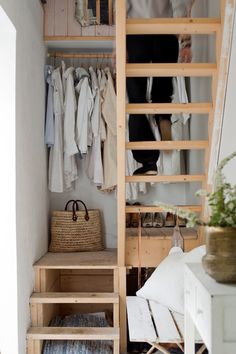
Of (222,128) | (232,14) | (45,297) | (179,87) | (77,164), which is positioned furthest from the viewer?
(77,164)

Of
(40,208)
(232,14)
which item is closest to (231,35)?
(232,14)

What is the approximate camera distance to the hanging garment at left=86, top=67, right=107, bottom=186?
3.46 metres

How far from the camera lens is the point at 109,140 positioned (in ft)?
11.6

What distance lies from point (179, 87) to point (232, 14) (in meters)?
0.96

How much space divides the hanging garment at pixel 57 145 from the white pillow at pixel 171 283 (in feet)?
4.40

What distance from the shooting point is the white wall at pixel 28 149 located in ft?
8.45

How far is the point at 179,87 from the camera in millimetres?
3139

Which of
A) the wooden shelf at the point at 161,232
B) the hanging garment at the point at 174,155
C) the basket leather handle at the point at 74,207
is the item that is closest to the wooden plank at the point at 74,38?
the hanging garment at the point at 174,155

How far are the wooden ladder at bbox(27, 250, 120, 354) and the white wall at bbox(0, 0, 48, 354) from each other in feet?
0.25

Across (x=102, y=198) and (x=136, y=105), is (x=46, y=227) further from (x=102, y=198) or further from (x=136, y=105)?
(x=136, y=105)

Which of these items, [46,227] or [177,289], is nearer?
[177,289]

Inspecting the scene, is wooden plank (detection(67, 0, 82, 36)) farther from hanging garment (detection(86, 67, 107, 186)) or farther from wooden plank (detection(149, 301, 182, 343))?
wooden plank (detection(149, 301, 182, 343))

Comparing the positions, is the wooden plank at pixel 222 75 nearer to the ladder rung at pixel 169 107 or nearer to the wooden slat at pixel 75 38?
the ladder rung at pixel 169 107

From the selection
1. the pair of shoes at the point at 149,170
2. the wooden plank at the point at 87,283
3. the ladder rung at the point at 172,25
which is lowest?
the wooden plank at the point at 87,283
